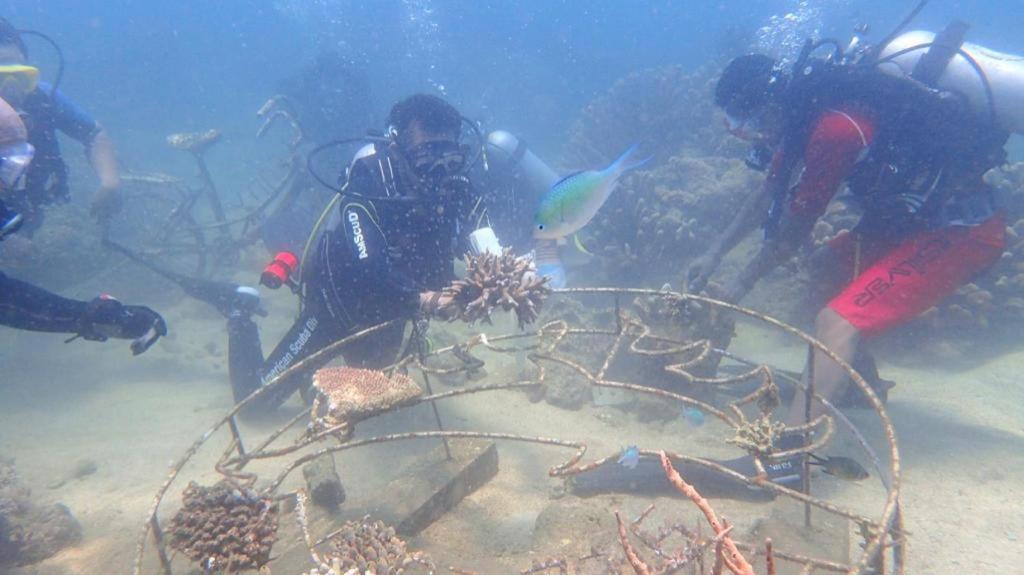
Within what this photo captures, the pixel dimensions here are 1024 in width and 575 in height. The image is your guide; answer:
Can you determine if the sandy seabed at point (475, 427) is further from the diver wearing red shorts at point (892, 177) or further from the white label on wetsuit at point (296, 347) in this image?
the diver wearing red shorts at point (892, 177)

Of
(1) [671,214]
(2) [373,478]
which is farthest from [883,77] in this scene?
(2) [373,478]

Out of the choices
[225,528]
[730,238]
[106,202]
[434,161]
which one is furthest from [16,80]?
[730,238]

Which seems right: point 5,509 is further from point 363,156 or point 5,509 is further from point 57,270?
point 57,270

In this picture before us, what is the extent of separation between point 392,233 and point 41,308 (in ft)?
9.17

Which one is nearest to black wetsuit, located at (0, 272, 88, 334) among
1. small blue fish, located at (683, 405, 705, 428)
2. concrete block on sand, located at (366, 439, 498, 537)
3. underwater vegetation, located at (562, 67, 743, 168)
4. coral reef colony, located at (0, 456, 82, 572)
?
coral reef colony, located at (0, 456, 82, 572)

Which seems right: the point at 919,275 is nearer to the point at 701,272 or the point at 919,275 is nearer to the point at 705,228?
the point at 701,272

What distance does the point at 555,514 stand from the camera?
330 centimetres

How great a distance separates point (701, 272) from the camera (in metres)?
5.21

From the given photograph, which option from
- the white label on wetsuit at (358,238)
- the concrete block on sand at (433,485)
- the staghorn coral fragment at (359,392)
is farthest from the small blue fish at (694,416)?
the white label on wetsuit at (358,238)

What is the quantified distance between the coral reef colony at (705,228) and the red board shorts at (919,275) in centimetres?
145

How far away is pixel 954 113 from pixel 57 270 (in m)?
15.4

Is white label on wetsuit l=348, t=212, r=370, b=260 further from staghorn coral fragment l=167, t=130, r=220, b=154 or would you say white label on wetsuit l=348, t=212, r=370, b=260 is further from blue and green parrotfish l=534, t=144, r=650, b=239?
staghorn coral fragment l=167, t=130, r=220, b=154

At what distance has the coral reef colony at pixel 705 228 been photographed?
20.4 feet

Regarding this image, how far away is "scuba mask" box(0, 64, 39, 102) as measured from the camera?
6172 mm
